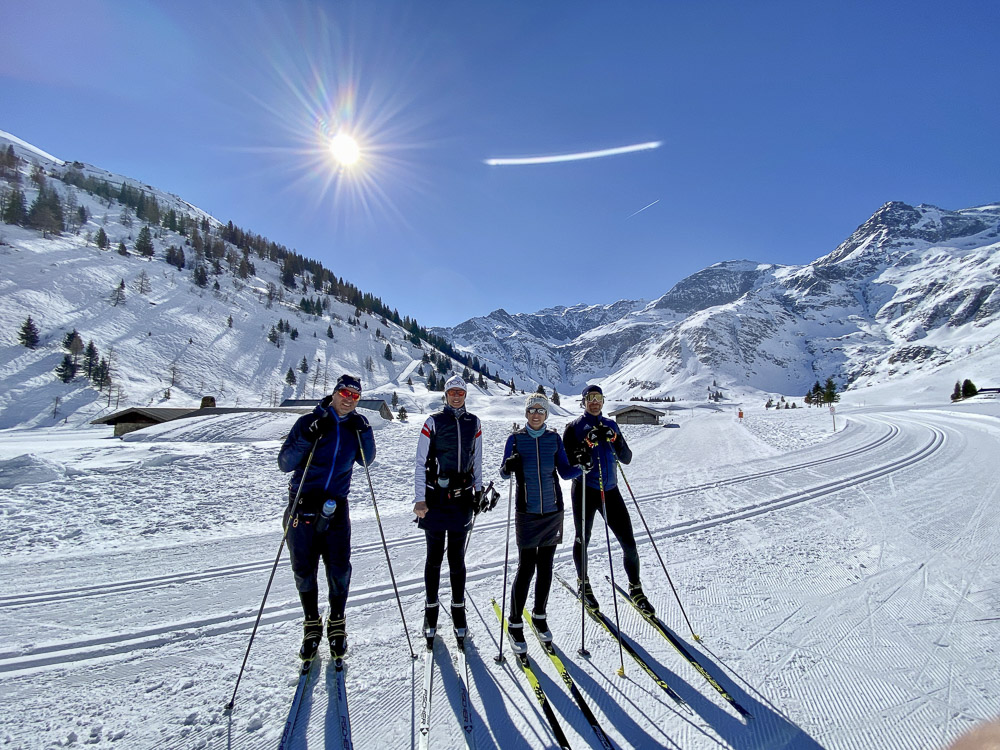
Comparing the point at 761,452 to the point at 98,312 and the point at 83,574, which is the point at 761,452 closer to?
the point at 83,574

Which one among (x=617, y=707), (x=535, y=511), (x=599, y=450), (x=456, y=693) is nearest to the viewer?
(x=617, y=707)

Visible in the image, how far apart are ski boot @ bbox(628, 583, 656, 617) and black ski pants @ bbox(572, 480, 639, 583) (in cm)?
8

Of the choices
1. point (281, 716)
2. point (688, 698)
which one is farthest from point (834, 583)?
point (281, 716)

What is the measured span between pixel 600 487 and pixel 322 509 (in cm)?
319

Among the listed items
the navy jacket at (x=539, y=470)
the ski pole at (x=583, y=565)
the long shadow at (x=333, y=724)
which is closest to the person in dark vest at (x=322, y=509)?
the long shadow at (x=333, y=724)

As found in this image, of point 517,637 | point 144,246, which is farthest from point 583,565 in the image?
point 144,246

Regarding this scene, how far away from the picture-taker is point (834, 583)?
5180 millimetres

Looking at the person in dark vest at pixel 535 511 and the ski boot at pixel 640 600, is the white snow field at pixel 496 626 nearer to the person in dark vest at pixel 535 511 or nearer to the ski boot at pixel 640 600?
the ski boot at pixel 640 600

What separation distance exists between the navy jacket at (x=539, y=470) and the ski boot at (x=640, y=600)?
1675 mm

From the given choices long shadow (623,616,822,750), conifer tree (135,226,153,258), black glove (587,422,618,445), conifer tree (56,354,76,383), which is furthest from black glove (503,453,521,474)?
conifer tree (135,226,153,258)

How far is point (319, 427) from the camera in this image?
3.96 m

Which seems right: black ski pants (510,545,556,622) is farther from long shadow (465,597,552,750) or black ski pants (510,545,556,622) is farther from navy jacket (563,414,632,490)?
navy jacket (563,414,632,490)

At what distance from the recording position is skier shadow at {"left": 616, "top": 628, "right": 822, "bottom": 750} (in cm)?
293

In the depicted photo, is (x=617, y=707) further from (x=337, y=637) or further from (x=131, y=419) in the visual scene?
(x=131, y=419)
